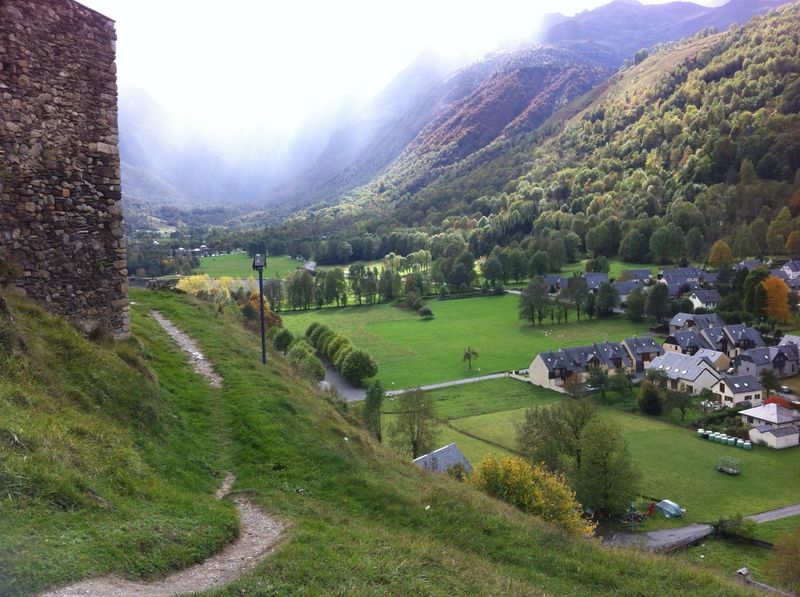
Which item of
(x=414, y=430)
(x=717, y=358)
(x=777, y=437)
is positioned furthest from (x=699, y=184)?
(x=414, y=430)

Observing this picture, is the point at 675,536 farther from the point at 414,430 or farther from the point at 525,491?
the point at 414,430

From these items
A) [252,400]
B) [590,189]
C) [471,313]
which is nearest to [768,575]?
[252,400]

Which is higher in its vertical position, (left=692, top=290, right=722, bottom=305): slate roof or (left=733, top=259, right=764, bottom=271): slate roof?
(left=733, top=259, right=764, bottom=271): slate roof

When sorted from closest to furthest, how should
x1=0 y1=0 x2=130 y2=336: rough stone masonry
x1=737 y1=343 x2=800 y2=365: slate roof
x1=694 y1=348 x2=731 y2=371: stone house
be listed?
x1=0 y1=0 x2=130 y2=336: rough stone masonry, x1=737 y1=343 x2=800 y2=365: slate roof, x1=694 y1=348 x2=731 y2=371: stone house

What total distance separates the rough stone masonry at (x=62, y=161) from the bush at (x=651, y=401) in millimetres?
53550

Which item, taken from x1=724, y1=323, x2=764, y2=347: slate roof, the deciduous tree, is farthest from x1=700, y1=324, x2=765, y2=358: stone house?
the deciduous tree

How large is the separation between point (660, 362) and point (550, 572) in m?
63.8

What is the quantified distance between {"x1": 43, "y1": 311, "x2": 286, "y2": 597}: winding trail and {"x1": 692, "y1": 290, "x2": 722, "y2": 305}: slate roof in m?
100

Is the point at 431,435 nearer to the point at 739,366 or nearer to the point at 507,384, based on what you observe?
the point at 507,384

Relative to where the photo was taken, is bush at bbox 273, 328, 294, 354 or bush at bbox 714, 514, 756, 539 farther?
bush at bbox 273, 328, 294, 354

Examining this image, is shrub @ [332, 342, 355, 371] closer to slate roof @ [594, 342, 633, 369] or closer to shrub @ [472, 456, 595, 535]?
slate roof @ [594, 342, 633, 369]

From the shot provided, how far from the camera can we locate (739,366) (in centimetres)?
6994

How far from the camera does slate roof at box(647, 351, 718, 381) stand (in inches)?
2569

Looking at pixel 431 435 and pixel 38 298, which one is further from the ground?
pixel 38 298
